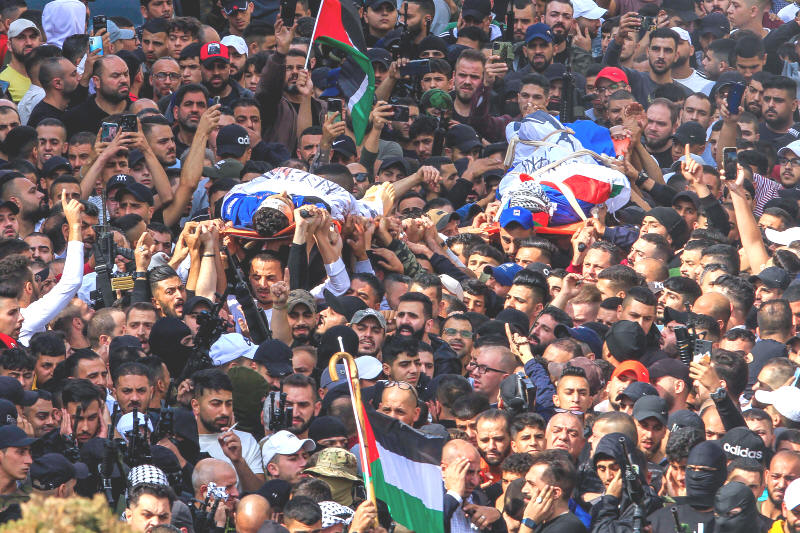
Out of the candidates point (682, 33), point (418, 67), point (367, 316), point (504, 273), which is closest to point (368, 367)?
point (367, 316)

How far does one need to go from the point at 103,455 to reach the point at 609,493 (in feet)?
8.44

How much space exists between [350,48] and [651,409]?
19.7ft

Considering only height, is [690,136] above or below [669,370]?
below

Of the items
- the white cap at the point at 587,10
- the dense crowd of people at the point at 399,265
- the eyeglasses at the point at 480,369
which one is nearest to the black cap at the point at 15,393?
the dense crowd of people at the point at 399,265

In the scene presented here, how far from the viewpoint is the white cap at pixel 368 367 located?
34.6ft

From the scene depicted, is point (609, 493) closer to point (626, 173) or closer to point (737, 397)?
point (737, 397)

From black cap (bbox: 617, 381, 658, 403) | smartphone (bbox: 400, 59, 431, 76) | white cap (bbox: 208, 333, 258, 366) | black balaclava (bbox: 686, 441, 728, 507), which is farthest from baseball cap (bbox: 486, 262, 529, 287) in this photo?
black balaclava (bbox: 686, 441, 728, 507)

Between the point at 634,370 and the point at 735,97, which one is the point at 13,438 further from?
the point at 735,97

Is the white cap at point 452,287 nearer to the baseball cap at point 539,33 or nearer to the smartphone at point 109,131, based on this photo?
the smartphone at point 109,131

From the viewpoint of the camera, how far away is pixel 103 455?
8445 millimetres

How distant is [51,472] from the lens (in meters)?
8.10

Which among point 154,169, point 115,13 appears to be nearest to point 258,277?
point 154,169

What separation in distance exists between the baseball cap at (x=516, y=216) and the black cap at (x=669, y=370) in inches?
110

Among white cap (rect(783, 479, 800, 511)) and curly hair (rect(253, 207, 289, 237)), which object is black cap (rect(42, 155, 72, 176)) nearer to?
curly hair (rect(253, 207, 289, 237))
